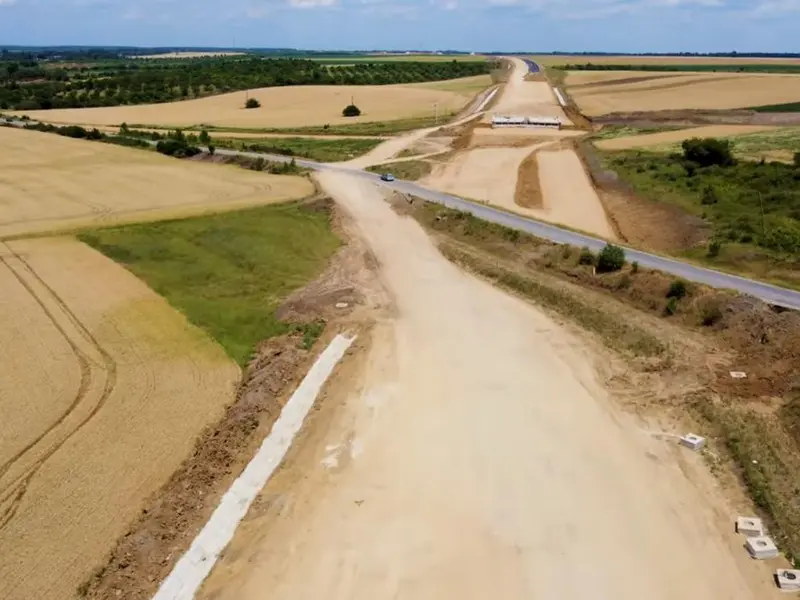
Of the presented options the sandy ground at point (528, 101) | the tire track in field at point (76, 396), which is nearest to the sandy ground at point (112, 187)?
the tire track in field at point (76, 396)

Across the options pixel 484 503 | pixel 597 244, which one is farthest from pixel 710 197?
pixel 484 503

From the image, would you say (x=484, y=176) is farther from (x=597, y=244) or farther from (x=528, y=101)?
(x=528, y=101)

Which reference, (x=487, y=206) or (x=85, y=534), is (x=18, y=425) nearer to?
(x=85, y=534)

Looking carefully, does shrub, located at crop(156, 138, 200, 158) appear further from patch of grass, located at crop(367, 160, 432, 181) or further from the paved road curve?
the paved road curve

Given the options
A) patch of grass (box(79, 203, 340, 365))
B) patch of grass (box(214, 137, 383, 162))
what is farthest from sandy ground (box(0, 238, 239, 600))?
patch of grass (box(214, 137, 383, 162))

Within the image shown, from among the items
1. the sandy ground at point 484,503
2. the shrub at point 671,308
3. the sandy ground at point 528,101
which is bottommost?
the sandy ground at point 484,503

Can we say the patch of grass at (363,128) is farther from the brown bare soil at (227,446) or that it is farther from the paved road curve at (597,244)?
the brown bare soil at (227,446)
